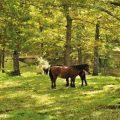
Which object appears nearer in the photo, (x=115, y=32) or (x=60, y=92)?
(x=60, y=92)

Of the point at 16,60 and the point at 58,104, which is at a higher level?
the point at 16,60

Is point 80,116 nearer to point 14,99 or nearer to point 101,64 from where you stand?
point 14,99

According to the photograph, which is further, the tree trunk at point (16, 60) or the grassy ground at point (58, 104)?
the tree trunk at point (16, 60)

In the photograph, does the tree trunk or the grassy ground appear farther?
the tree trunk

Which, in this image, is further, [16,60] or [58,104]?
[16,60]

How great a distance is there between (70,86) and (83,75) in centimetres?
174

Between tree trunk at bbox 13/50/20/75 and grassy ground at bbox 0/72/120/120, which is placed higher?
tree trunk at bbox 13/50/20/75

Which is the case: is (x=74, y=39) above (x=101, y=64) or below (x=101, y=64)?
above

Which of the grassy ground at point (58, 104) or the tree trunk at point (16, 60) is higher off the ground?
the tree trunk at point (16, 60)

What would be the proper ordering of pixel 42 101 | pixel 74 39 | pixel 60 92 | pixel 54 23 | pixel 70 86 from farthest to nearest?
pixel 74 39, pixel 54 23, pixel 70 86, pixel 60 92, pixel 42 101

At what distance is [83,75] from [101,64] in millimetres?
45500

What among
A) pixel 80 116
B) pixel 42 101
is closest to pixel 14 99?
pixel 42 101

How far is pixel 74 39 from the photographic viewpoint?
1885 inches

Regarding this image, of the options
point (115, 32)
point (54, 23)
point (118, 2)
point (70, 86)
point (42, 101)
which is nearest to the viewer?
point (118, 2)
